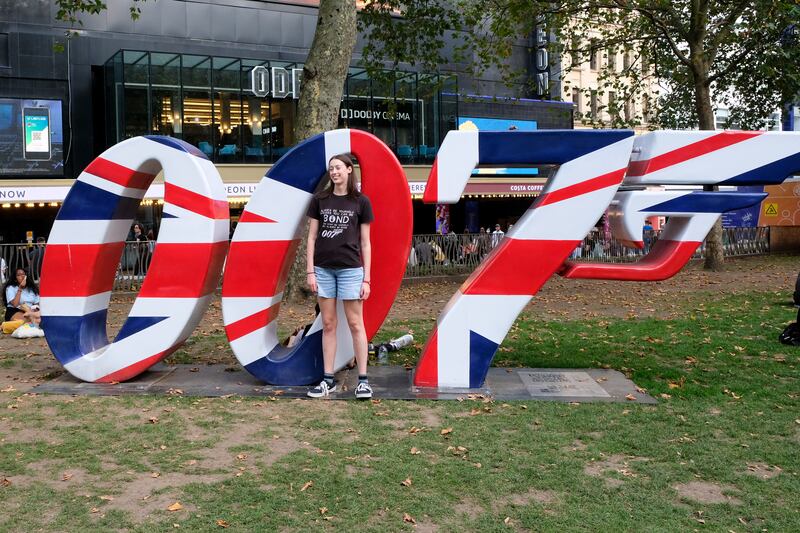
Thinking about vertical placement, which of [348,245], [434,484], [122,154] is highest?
[122,154]

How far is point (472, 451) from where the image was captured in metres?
5.05

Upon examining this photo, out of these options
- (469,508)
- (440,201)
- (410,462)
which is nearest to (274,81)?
(440,201)

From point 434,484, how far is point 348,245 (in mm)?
2439

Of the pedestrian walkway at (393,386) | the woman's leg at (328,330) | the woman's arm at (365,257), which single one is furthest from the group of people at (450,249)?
the woman's arm at (365,257)

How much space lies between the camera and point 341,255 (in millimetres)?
6332

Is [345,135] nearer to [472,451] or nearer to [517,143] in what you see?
[517,143]

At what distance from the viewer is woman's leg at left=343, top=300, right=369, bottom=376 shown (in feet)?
21.2

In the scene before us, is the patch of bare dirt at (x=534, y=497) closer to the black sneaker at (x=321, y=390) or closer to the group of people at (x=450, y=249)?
the black sneaker at (x=321, y=390)

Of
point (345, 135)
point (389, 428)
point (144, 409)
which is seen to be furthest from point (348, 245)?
point (144, 409)

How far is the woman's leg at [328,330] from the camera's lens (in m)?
6.51

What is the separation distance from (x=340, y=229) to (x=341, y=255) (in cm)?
21

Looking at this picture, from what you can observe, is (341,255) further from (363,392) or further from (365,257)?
(363,392)

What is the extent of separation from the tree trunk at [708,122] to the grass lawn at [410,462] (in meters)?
13.3

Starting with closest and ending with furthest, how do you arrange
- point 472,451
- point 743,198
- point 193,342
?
point 472,451
point 743,198
point 193,342
